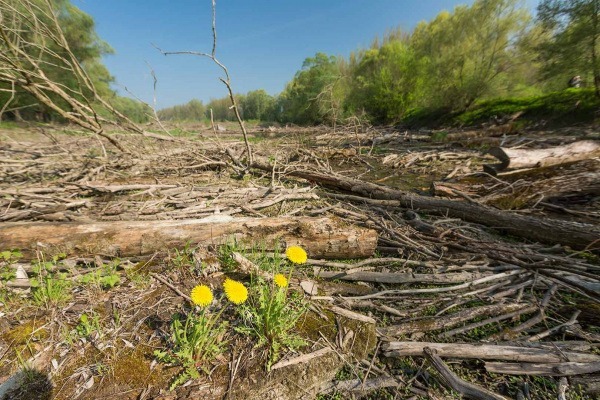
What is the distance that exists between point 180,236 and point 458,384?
263 cm

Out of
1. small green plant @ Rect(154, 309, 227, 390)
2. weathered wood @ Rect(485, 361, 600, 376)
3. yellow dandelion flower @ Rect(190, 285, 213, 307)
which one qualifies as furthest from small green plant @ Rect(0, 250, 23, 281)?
weathered wood @ Rect(485, 361, 600, 376)

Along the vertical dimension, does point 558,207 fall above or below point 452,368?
above

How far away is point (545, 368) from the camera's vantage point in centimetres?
157

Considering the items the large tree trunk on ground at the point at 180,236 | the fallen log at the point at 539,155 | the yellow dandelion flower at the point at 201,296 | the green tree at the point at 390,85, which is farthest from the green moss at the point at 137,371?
the green tree at the point at 390,85

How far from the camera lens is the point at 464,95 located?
17.6 meters

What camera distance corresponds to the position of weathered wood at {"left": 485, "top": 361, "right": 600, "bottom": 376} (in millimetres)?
1546

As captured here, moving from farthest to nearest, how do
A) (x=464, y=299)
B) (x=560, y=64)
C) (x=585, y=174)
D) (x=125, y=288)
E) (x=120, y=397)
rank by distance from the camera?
(x=560, y=64), (x=585, y=174), (x=464, y=299), (x=125, y=288), (x=120, y=397)

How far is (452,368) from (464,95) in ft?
69.0

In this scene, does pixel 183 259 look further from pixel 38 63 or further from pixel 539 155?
pixel 539 155

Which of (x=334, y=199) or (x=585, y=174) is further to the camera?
(x=334, y=199)

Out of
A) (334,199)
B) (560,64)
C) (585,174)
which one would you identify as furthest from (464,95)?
(334,199)

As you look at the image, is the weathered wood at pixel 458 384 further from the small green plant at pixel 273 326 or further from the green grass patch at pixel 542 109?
the green grass patch at pixel 542 109

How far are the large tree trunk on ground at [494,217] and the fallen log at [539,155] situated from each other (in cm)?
187

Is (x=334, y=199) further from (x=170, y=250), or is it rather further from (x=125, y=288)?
(x=125, y=288)
